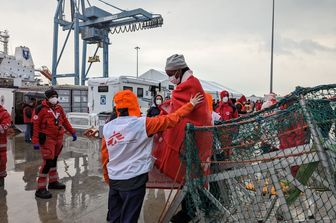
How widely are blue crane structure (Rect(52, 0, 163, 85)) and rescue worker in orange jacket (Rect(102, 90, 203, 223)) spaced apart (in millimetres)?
29694

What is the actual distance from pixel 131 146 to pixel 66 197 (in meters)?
2.98

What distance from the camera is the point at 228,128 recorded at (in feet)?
9.72

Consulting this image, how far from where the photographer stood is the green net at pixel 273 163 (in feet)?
8.27

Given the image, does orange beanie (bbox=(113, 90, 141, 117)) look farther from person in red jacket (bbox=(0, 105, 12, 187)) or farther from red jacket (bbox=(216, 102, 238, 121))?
red jacket (bbox=(216, 102, 238, 121))

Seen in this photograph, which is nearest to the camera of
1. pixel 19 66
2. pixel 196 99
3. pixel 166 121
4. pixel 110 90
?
pixel 166 121

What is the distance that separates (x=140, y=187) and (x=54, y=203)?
2.67m

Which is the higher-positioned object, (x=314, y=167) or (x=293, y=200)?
(x=314, y=167)

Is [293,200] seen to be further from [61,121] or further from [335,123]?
[61,121]

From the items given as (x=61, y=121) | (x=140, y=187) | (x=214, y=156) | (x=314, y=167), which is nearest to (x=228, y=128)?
(x=214, y=156)

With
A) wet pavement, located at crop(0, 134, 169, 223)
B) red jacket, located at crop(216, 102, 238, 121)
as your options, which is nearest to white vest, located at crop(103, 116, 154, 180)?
wet pavement, located at crop(0, 134, 169, 223)

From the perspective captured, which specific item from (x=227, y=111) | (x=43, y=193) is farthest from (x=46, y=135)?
(x=227, y=111)

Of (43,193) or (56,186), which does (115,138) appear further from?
(56,186)

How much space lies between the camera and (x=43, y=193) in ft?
17.6

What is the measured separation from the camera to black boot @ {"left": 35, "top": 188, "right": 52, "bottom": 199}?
17.5ft
